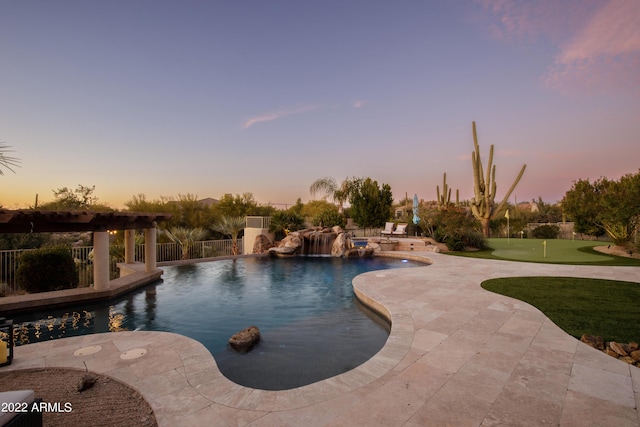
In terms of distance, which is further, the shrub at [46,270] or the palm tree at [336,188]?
the palm tree at [336,188]

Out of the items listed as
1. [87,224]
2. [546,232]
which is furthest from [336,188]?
[87,224]

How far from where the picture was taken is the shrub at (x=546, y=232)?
821 inches

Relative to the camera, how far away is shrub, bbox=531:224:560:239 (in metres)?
20.9

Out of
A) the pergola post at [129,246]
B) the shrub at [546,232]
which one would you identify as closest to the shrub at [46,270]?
the pergola post at [129,246]

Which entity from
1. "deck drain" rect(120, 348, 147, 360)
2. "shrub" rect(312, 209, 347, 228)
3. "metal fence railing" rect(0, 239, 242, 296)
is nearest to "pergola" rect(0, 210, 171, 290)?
"metal fence railing" rect(0, 239, 242, 296)

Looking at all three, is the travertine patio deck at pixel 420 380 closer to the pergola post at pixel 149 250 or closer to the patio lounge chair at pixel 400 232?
the pergola post at pixel 149 250

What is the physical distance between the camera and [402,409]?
2.55 metres

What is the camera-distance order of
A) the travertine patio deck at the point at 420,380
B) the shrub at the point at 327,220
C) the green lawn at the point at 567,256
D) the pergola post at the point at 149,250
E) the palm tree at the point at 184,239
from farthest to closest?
the shrub at the point at 327,220 < the palm tree at the point at 184,239 < the green lawn at the point at 567,256 < the pergola post at the point at 149,250 < the travertine patio deck at the point at 420,380

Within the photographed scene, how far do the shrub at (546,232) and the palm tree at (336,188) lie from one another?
650 inches

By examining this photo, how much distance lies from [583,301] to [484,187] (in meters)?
18.2

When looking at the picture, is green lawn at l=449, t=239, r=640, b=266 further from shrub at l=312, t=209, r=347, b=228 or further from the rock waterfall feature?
shrub at l=312, t=209, r=347, b=228

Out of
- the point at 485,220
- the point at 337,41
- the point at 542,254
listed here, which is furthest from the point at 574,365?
the point at 485,220

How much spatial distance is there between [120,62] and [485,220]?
938 inches

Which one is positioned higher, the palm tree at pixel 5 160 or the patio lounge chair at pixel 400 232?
the palm tree at pixel 5 160
